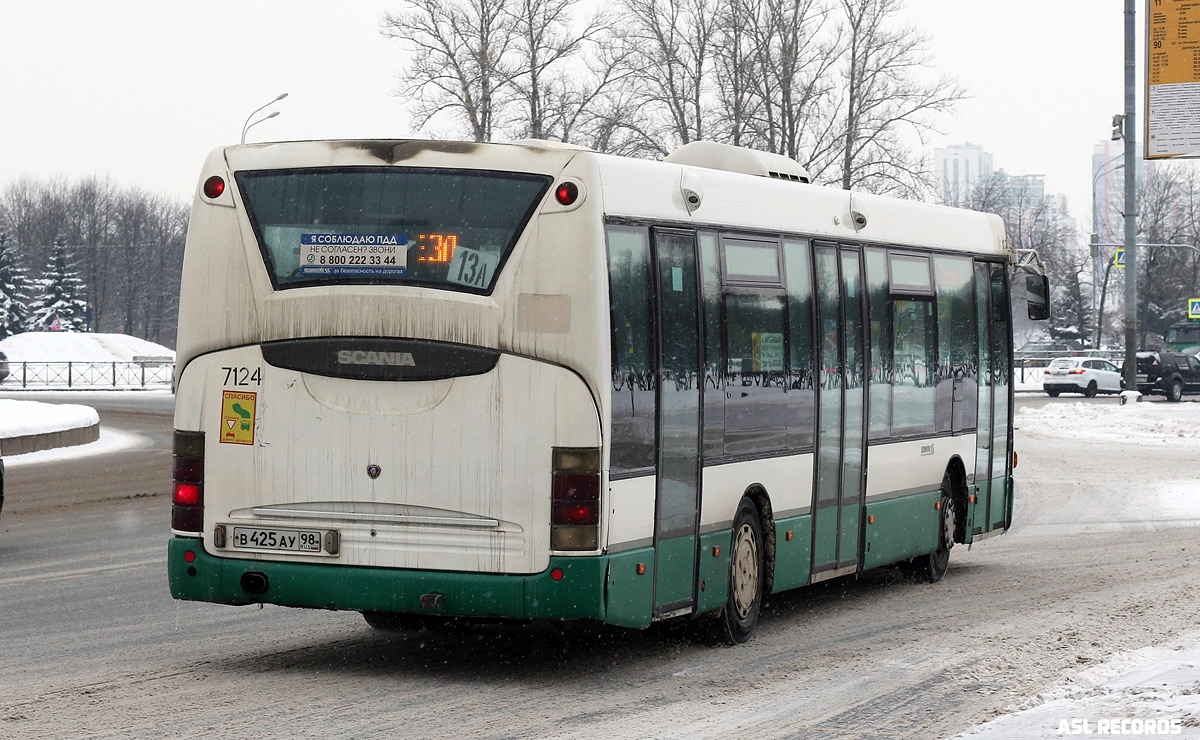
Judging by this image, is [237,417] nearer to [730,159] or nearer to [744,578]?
[744,578]

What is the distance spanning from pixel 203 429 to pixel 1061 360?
53.0 metres

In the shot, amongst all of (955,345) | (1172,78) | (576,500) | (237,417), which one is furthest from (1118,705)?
(1172,78)

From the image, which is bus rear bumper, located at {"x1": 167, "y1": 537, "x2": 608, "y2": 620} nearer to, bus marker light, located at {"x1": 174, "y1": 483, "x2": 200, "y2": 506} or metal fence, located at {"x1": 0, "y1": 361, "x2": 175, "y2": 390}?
bus marker light, located at {"x1": 174, "y1": 483, "x2": 200, "y2": 506}

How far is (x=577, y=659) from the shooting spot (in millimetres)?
9180

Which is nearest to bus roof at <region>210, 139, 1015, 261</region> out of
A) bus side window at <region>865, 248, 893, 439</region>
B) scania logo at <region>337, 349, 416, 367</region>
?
bus side window at <region>865, 248, 893, 439</region>

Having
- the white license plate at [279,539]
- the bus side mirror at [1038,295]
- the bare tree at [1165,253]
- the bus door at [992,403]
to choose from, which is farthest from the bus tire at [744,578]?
the bare tree at [1165,253]

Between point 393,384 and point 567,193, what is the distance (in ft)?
4.27

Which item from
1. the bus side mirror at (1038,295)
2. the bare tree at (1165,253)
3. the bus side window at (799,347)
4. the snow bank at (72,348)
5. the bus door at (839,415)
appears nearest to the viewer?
the bus side window at (799,347)

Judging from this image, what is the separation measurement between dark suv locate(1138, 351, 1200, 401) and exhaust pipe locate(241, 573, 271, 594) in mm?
51273

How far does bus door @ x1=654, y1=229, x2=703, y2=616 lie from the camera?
879 centimetres

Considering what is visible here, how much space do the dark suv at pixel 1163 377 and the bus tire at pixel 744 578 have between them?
160 ft

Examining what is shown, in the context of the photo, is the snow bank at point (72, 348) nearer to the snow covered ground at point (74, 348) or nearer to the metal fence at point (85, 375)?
the snow covered ground at point (74, 348)

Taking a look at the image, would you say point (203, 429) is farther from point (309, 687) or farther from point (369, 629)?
point (369, 629)

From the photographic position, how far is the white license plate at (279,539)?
27.6ft
